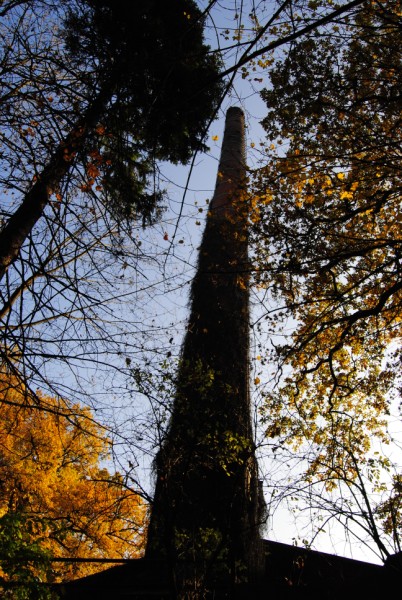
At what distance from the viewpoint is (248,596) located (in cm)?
585

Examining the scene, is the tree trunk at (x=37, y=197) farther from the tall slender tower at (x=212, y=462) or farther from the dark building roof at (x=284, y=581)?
the dark building roof at (x=284, y=581)

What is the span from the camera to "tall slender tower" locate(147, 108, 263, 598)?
4.88 metres

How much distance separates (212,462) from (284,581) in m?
2.00

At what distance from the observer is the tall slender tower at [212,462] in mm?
4883

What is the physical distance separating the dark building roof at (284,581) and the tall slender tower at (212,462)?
0.31 m

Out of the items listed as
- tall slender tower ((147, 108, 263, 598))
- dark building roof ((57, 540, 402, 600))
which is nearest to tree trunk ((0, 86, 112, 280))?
tall slender tower ((147, 108, 263, 598))

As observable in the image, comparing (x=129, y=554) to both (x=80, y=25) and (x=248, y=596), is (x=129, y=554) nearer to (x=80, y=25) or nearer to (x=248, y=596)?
→ (x=248, y=596)

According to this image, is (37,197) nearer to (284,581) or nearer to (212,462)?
(212,462)

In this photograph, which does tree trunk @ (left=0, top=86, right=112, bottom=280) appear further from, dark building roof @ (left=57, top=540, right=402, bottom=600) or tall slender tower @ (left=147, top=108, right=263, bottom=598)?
dark building roof @ (left=57, top=540, right=402, bottom=600)

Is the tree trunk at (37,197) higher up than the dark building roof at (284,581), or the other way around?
the tree trunk at (37,197)

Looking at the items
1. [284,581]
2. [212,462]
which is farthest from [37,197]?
[284,581]

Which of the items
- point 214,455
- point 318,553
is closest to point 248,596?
point 318,553

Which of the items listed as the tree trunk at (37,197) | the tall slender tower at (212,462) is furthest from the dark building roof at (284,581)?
the tree trunk at (37,197)

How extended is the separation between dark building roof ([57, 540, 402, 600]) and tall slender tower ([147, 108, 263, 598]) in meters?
0.31
